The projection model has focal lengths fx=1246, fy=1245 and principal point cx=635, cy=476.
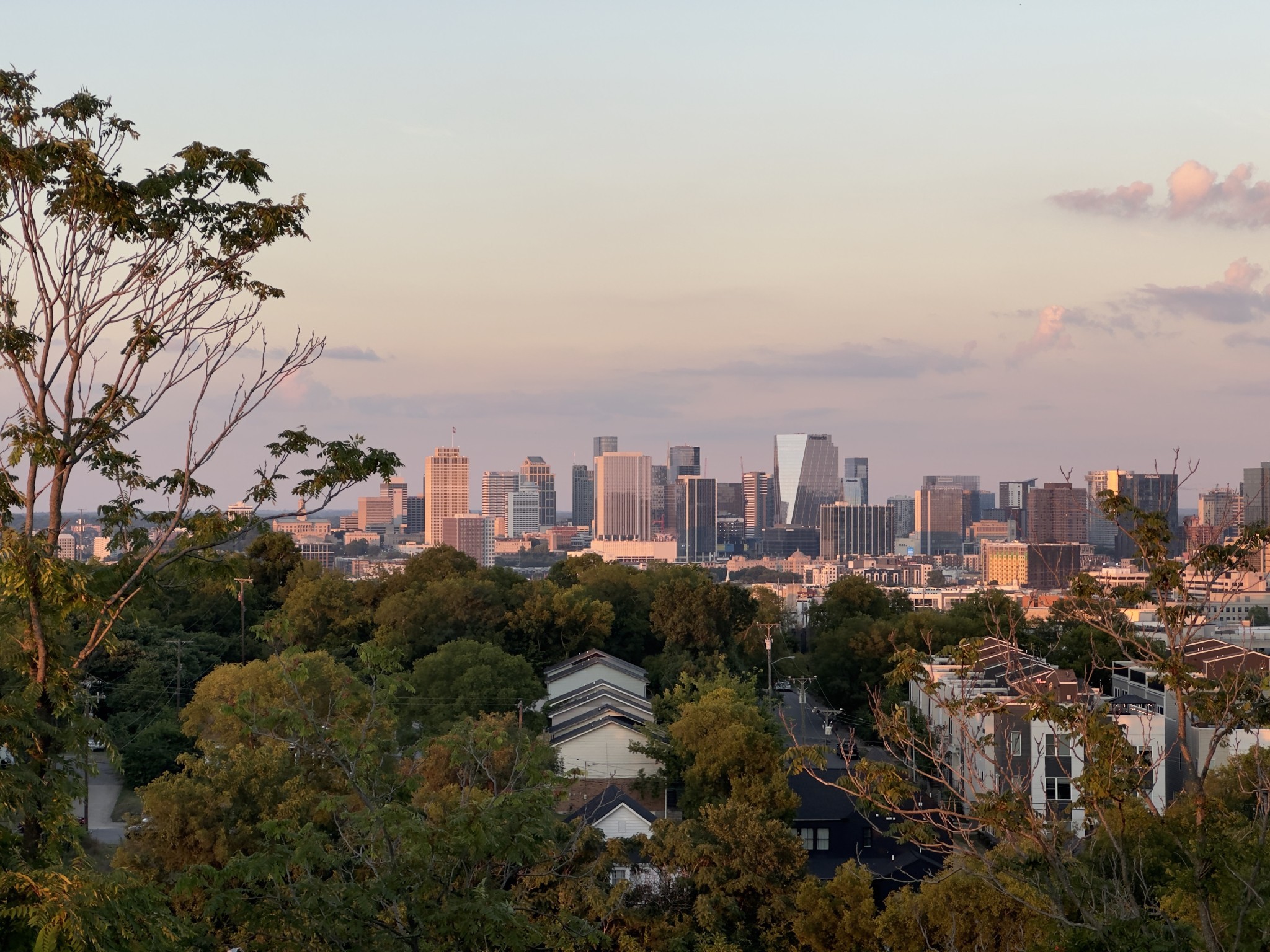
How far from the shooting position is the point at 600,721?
32.2 metres

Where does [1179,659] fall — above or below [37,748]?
above

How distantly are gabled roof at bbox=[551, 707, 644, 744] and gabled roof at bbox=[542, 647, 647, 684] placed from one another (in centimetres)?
892

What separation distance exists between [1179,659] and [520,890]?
22.6 feet

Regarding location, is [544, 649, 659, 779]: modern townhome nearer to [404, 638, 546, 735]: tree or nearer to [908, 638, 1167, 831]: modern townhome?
[404, 638, 546, 735]: tree

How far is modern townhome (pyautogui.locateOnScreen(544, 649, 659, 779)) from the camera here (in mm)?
31703

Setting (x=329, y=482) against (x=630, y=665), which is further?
(x=630, y=665)

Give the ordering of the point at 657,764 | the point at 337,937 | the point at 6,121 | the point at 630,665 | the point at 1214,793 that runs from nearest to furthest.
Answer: the point at 6,121, the point at 337,937, the point at 1214,793, the point at 657,764, the point at 630,665

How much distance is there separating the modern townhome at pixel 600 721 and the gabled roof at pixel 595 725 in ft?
0.05

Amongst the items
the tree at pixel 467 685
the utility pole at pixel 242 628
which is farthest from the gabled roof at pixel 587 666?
the utility pole at pixel 242 628

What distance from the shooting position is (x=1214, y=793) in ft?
81.8

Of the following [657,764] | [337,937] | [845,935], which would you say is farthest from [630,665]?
[337,937]

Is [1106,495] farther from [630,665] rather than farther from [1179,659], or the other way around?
[630,665]

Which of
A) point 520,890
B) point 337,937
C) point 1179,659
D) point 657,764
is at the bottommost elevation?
point 657,764

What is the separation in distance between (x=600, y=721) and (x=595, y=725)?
174 millimetres
